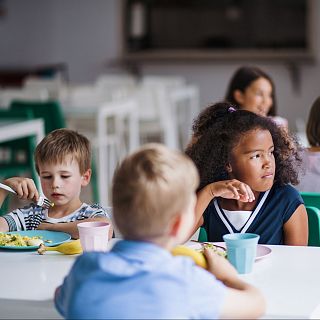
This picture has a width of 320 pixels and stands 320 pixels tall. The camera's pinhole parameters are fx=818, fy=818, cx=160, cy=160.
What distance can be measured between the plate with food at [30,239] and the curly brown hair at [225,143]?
460mm

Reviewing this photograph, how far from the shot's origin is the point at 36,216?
7.41 ft

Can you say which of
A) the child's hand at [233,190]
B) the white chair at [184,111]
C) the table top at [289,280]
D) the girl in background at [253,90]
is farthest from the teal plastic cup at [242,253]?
the white chair at [184,111]

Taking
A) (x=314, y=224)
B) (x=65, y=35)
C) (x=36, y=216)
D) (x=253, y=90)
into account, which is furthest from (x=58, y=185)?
(x=65, y=35)

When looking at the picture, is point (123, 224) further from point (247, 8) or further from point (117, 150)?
point (247, 8)

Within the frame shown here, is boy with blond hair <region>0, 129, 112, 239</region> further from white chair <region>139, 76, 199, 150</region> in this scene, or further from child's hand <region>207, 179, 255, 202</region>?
white chair <region>139, 76, 199, 150</region>

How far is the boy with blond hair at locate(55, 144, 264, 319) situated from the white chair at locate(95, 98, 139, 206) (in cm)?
357

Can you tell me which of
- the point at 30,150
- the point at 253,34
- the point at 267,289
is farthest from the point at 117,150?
the point at 267,289

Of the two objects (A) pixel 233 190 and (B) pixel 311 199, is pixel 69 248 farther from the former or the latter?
(B) pixel 311 199

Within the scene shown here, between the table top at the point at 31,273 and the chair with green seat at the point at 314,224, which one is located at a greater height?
the table top at the point at 31,273

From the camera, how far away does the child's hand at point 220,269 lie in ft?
5.04

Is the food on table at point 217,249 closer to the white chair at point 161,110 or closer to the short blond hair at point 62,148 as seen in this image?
the short blond hair at point 62,148

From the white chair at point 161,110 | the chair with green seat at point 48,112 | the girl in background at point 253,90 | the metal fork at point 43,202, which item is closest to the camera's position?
the metal fork at point 43,202

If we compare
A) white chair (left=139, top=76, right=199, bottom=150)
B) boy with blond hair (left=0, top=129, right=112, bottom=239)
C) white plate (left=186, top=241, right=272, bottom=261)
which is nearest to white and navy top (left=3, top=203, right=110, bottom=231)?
boy with blond hair (left=0, top=129, right=112, bottom=239)

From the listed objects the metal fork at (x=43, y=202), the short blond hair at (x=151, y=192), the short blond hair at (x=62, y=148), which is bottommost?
the metal fork at (x=43, y=202)
